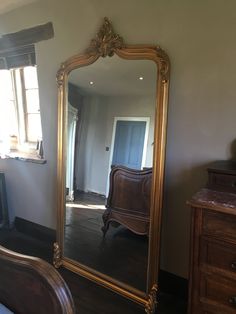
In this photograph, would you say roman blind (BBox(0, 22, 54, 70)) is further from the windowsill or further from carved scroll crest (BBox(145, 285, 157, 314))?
carved scroll crest (BBox(145, 285, 157, 314))

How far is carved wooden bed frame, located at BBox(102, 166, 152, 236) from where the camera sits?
6.63ft

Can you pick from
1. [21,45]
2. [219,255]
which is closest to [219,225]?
[219,255]

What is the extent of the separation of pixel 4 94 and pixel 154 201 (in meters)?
2.51

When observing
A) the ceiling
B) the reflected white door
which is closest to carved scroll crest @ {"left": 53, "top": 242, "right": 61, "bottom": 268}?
the reflected white door

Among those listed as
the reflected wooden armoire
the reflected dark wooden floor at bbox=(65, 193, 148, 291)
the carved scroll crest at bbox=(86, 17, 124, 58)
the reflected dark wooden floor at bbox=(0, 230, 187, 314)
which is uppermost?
the carved scroll crest at bbox=(86, 17, 124, 58)

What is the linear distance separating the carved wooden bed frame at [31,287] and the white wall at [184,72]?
133cm

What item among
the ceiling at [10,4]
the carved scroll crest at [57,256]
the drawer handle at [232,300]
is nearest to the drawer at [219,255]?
the drawer handle at [232,300]

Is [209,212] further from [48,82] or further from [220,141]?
[48,82]

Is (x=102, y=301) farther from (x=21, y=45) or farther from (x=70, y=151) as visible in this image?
(x=21, y=45)

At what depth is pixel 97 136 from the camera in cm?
227

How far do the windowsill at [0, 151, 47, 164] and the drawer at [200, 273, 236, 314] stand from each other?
196cm

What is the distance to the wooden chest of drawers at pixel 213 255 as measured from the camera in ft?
4.05

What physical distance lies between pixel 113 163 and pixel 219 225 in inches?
42.7

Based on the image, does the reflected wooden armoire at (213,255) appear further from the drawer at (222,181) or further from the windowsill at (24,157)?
the windowsill at (24,157)
